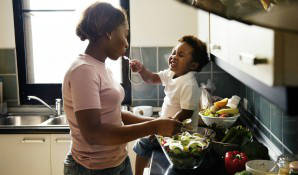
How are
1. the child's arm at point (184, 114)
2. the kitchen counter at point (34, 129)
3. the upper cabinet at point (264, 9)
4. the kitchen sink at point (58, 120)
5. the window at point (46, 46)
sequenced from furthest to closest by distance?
1. the window at point (46, 46)
2. the kitchen sink at point (58, 120)
3. the kitchen counter at point (34, 129)
4. the child's arm at point (184, 114)
5. the upper cabinet at point (264, 9)

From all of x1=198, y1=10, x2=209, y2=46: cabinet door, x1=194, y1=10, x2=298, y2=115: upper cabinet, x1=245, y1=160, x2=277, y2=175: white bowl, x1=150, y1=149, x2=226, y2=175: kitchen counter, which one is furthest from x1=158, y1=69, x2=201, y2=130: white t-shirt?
x1=194, y1=10, x2=298, y2=115: upper cabinet

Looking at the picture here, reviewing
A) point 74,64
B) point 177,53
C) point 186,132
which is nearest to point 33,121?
point 177,53

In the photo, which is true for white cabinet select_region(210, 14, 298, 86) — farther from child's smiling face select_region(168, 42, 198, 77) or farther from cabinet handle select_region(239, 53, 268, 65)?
child's smiling face select_region(168, 42, 198, 77)

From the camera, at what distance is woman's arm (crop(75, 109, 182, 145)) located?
1.52 metres

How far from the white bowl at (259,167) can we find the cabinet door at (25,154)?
147 centimetres

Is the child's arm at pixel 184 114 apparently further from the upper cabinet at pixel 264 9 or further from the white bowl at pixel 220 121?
the upper cabinet at pixel 264 9

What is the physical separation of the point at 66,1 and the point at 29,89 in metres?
0.70

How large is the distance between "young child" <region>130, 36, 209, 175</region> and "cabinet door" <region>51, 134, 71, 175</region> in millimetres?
544

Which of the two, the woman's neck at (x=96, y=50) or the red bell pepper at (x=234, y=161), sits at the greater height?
the woman's neck at (x=96, y=50)

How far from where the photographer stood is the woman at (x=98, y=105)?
5.03ft

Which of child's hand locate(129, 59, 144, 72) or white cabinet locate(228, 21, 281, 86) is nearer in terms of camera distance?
white cabinet locate(228, 21, 281, 86)

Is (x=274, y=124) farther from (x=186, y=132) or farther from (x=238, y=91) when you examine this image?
(x=238, y=91)

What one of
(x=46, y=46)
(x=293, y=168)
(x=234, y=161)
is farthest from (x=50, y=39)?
(x=293, y=168)

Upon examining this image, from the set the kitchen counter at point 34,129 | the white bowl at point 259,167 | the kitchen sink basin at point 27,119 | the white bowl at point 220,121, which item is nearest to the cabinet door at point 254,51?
the white bowl at point 259,167
